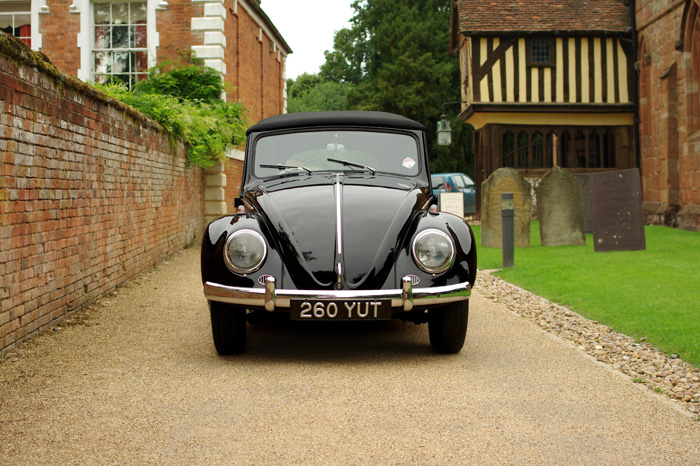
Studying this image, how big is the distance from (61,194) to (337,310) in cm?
316

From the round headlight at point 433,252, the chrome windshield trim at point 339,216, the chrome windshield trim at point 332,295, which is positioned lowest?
the chrome windshield trim at point 332,295

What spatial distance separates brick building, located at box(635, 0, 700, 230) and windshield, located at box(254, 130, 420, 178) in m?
13.0

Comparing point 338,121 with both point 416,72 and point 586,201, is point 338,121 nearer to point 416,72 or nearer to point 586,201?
point 586,201

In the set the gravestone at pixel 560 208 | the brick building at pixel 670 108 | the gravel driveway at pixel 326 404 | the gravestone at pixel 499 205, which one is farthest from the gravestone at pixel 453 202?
the gravel driveway at pixel 326 404

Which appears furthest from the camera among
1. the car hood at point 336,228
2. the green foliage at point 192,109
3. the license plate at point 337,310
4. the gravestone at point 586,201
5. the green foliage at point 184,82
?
the green foliage at point 184,82

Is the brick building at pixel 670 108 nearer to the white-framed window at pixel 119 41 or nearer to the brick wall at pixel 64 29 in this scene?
the white-framed window at pixel 119 41

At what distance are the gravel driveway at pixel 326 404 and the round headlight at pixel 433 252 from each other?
0.67 m

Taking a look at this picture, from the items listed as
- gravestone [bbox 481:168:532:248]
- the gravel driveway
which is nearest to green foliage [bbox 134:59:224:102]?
gravestone [bbox 481:168:532:248]

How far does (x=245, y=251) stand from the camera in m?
4.85

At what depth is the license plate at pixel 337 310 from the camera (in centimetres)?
465

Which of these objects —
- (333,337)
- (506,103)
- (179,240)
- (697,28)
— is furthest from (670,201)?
(333,337)

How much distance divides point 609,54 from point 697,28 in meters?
5.77

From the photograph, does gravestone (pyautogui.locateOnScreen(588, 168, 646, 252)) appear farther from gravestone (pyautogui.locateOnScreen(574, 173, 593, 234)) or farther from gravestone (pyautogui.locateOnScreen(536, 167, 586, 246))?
gravestone (pyautogui.locateOnScreen(574, 173, 593, 234))

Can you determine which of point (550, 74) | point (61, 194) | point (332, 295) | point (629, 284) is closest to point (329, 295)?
point (332, 295)
